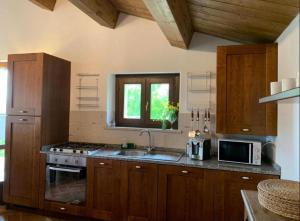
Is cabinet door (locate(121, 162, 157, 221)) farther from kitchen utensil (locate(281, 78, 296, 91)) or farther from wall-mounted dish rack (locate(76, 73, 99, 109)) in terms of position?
kitchen utensil (locate(281, 78, 296, 91))

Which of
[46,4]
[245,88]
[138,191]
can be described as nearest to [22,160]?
[138,191]

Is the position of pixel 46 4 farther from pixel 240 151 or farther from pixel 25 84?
pixel 240 151

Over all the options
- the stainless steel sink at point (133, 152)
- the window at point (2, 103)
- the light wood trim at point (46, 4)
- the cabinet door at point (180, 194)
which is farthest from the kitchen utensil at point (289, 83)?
the window at point (2, 103)

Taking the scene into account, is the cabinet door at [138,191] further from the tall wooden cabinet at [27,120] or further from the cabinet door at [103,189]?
the tall wooden cabinet at [27,120]

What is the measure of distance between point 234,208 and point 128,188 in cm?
111

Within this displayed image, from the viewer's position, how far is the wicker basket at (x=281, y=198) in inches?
48.4

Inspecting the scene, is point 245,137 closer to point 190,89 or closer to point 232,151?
point 232,151

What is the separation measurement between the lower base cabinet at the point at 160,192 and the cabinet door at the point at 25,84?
1.09m

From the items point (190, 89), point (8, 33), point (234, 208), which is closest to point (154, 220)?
point (234, 208)

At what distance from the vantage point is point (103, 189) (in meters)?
2.75

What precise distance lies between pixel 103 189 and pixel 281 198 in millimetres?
1979

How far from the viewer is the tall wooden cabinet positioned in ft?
9.98

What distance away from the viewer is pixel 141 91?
3424 mm

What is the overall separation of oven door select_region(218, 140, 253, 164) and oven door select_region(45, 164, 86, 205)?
63.5 inches
